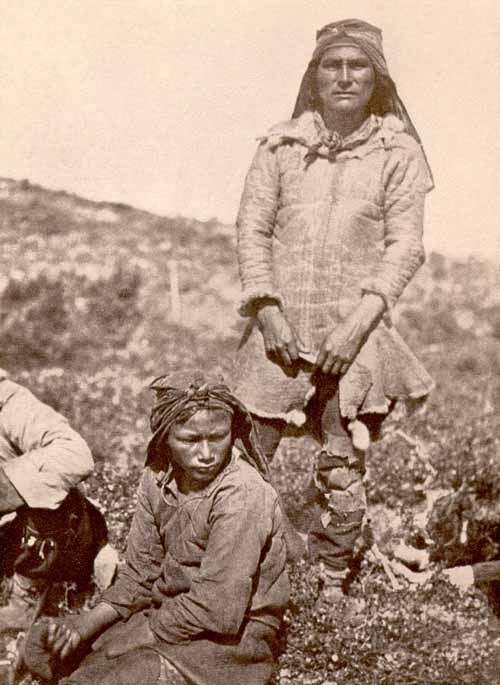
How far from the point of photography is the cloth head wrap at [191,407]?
3.25 meters

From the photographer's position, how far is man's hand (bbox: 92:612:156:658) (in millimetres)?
3174

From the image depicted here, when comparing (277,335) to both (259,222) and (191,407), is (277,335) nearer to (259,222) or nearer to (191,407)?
(259,222)

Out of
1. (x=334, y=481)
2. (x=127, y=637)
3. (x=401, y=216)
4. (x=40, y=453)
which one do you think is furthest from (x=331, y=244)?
(x=127, y=637)

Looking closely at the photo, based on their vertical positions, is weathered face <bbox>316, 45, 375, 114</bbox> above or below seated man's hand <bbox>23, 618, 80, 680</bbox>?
above

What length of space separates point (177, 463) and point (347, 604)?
1.16 metres

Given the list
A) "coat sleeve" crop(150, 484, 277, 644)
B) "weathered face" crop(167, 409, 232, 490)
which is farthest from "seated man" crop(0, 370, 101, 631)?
"coat sleeve" crop(150, 484, 277, 644)

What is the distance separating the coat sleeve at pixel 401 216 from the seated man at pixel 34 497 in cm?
148

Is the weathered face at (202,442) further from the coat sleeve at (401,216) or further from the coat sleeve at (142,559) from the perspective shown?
the coat sleeve at (401,216)

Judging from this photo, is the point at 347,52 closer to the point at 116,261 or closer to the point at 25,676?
the point at 25,676

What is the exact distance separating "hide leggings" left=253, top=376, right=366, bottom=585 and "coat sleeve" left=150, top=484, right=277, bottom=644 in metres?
0.91

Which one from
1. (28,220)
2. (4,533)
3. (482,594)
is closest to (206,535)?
(4,533)

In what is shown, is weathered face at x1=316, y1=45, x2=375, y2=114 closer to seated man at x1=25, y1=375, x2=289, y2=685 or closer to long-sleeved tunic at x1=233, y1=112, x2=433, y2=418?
long-sleeved tunic at x1=233, y1=112, x2=433, y2=418

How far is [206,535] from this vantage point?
3.26 meters

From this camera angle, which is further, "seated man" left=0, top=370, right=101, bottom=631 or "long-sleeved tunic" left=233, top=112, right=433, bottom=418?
"long-sleeved tunic" left=233, top=112, right=433, bottom=418
